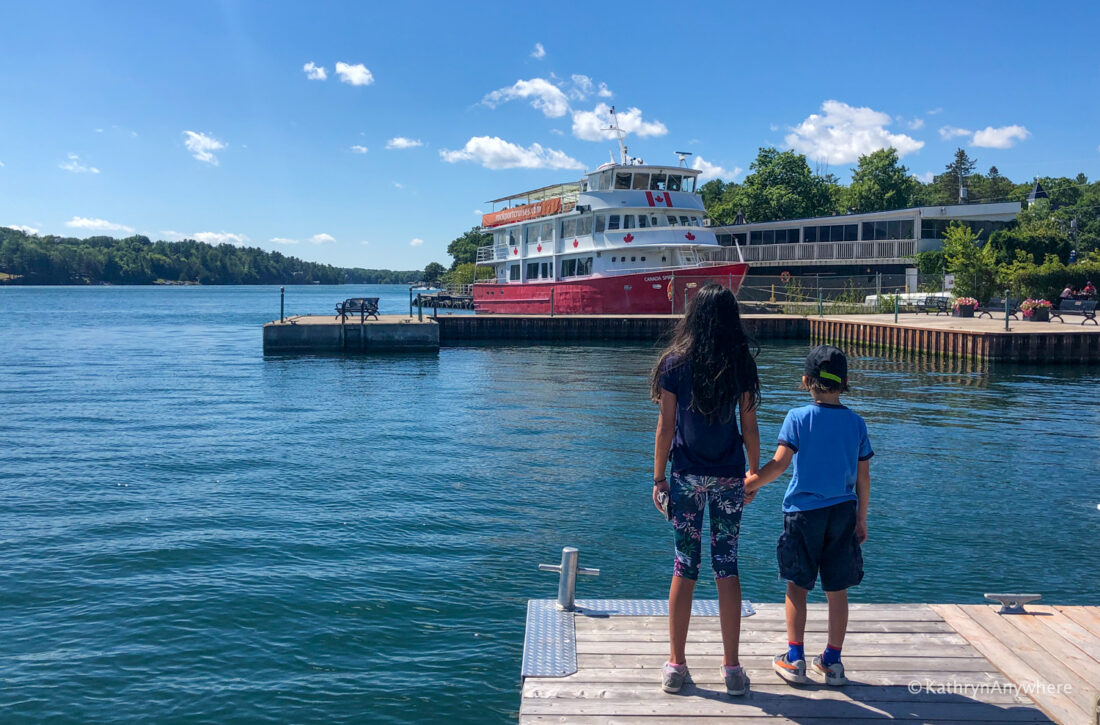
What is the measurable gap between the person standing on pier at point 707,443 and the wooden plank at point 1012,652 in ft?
4.75

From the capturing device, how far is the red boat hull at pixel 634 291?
37500 mm

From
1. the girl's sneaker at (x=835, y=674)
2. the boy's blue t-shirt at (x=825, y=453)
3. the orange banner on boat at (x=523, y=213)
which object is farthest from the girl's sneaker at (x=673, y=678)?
the orange banner on boat at (x=523, y=213)

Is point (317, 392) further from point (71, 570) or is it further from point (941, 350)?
point (941, 350)

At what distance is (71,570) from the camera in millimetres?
7992

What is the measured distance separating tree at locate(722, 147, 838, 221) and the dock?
2825 centimetres

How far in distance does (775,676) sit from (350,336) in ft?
95.4

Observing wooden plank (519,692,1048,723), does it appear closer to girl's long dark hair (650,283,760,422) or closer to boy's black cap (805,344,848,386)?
girl's long dark hair (650,283,760,422)

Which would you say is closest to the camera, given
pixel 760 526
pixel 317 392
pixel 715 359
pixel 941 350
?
pixel 715 359

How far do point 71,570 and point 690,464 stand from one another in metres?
6.66

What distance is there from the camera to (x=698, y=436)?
404 centimetres

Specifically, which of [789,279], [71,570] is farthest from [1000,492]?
[789,279]

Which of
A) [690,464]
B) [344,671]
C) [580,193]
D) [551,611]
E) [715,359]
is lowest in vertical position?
[344,671]

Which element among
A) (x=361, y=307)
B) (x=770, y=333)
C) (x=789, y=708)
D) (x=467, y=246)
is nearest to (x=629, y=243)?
(x=770, y=333)

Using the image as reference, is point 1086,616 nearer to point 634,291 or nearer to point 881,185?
point 634,291
